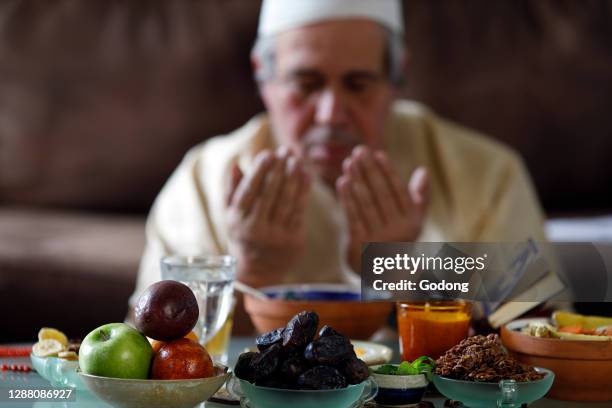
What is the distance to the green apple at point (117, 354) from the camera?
83 cm

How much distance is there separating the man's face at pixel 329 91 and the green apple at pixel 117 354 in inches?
43.6

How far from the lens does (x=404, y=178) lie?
2.22 m

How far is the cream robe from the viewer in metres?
2.05

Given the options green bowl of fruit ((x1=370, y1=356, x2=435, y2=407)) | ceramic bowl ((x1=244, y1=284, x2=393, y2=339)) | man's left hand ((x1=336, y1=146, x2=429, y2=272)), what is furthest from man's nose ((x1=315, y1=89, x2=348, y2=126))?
green bowl of fruit ((x1=370, y1=356, x2=435, y2=407))

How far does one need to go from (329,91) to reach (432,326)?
1.03 meters

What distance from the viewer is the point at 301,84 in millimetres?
1960

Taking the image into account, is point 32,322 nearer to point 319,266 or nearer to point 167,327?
point 319,266

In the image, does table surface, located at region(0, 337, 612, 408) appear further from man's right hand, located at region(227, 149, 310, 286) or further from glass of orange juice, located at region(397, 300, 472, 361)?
man's right hand, located at region(227, 149, 310, 286)

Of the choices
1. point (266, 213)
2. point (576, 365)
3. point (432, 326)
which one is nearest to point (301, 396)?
point (432, 326)

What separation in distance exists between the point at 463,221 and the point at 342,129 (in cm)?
43

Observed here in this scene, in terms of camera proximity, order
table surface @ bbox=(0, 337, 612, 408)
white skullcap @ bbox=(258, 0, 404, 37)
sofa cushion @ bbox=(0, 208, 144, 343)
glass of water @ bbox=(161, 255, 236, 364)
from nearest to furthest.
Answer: table surface @ bbox=(0, 337, 612, 408)
glass of water @ bbox=(161, 255, 236, 364)
white skullcap @ bbox=(258, 0, 404, 37)
sofa cushion @ bbox=(0, 208, 144, 343)

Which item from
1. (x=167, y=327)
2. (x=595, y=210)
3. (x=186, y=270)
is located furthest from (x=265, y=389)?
(x=595, y=210)

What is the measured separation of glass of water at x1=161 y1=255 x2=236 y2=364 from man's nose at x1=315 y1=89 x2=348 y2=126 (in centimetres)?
79

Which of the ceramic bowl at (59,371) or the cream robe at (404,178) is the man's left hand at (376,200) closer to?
the cream robe at (404,178)
